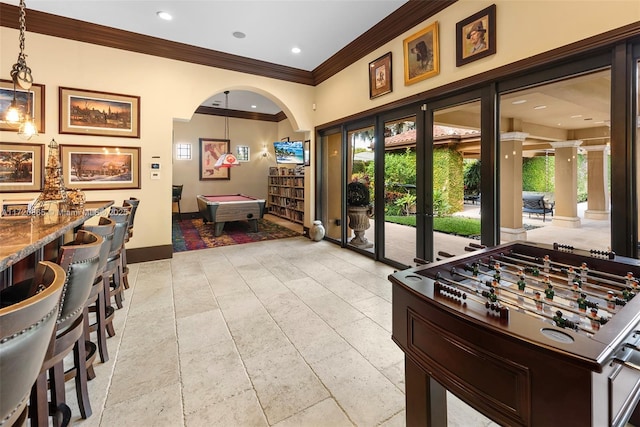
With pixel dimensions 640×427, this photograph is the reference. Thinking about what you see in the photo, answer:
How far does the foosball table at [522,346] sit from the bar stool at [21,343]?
1154mm

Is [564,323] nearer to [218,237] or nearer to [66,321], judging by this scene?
[66,321]

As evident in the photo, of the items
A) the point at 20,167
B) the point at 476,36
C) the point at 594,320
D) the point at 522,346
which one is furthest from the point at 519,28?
the point at 20,167

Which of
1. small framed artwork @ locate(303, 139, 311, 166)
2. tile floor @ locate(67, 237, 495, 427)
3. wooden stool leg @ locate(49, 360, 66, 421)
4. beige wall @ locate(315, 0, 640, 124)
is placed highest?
beige wall @ locate(315, 0, 640, 124)

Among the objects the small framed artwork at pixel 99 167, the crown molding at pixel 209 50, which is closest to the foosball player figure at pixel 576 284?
the crown molding at pixel 209 50

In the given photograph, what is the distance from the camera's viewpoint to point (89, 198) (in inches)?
173

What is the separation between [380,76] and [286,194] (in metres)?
5.45

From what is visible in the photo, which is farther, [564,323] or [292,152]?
[292,152]

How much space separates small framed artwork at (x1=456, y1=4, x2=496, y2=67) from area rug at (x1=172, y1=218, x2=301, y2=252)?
4745 millimetres

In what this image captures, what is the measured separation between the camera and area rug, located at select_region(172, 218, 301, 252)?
588cm

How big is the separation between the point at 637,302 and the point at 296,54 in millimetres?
5512

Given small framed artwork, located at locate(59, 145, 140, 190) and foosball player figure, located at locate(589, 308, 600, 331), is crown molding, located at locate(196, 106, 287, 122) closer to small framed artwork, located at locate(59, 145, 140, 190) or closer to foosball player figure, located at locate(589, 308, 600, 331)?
small framed artwork, located at locate(59, 145, 140, 190)

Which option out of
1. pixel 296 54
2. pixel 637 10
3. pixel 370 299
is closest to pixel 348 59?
pixel 296 54

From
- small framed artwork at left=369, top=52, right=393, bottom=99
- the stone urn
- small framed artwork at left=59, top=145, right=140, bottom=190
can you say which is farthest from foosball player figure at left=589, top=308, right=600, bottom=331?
small framed artwork at left=59, top=145, right=140, bottom=190

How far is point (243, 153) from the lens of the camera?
10016 mm
